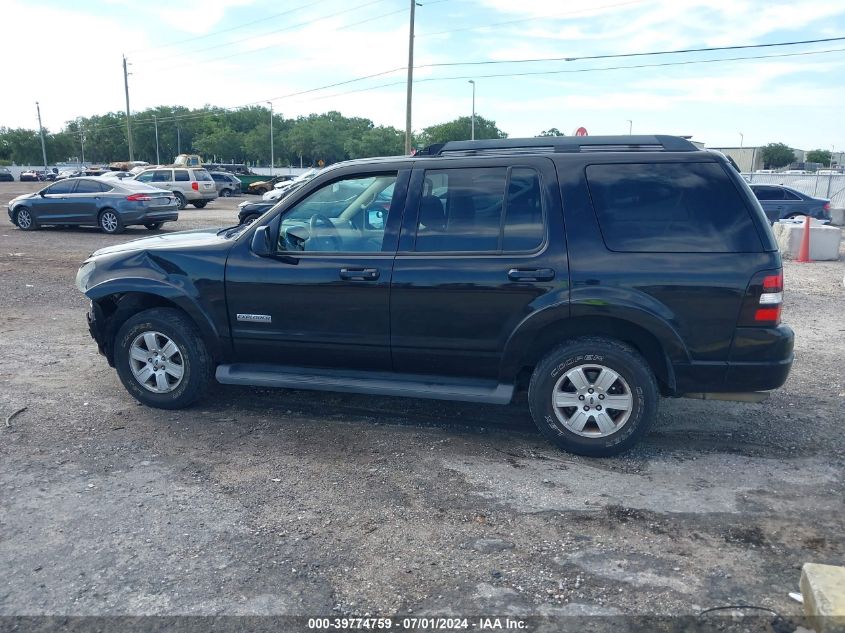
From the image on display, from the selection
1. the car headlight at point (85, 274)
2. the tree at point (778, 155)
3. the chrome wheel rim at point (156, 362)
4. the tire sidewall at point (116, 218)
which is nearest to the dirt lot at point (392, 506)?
the chrome wheel rim at point (156, 362)

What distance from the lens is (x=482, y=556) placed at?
357cm

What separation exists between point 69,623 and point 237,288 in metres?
2.69

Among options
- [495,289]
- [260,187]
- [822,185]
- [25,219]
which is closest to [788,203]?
[822,185]

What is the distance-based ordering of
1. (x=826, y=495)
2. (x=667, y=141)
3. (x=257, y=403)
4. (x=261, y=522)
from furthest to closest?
(x=257, y=403), (x=667, y=141), (x=826, y=495), (x=261, y=522)

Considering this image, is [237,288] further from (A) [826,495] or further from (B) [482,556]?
(A) [826,495]

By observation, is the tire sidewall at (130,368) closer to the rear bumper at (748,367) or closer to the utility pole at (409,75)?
the rear bumper at (748,367)

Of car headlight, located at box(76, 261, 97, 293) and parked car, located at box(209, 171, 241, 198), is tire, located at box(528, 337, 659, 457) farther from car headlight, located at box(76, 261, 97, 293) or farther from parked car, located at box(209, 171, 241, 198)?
parked car, located at box(209, 171, 241, 198)

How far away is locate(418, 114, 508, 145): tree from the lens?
322ft

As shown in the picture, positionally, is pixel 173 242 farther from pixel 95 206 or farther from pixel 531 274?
pixel 95 206

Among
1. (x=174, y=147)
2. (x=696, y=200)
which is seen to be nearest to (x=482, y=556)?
(x=696, y=200)

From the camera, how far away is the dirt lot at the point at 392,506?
10.8ft

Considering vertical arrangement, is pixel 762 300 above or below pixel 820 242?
above

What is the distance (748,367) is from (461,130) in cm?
9961

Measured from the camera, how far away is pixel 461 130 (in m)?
101
